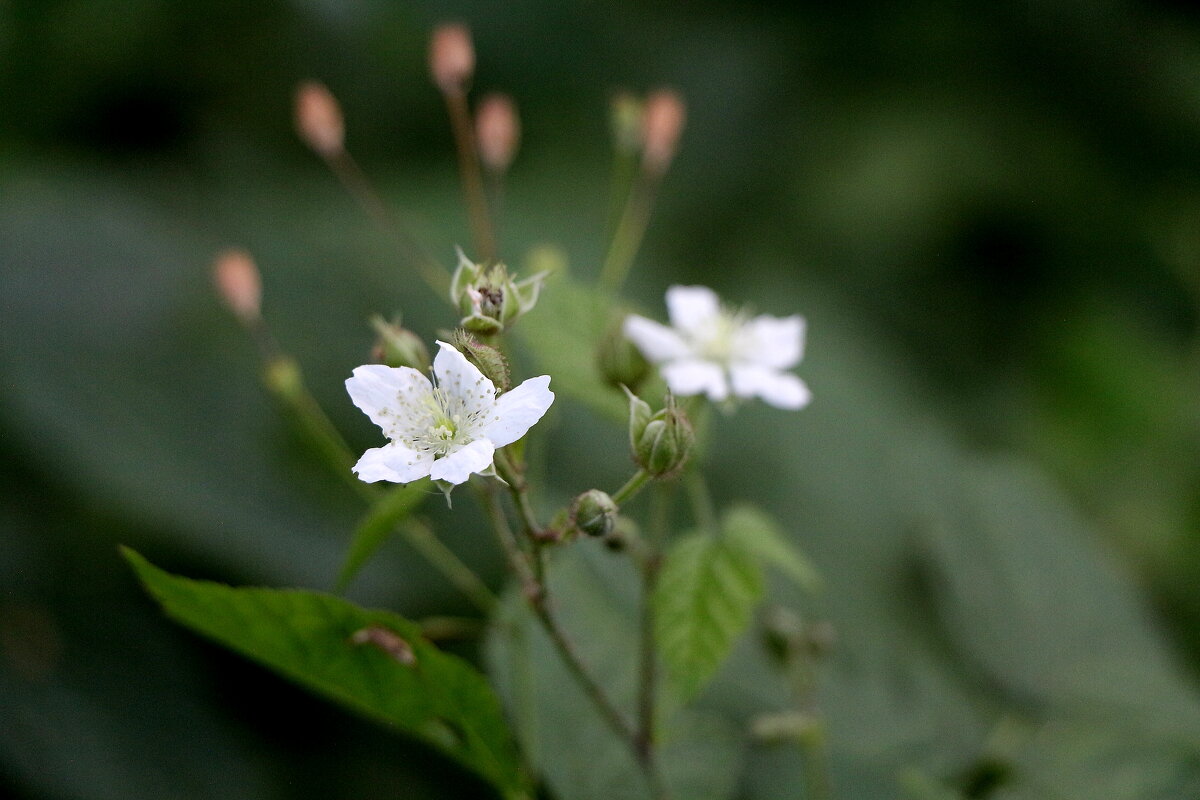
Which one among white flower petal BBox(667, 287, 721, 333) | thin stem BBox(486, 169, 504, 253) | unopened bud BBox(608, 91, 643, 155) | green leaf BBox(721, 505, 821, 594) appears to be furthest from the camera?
thin stem BBox(486, 169, 504, 253)

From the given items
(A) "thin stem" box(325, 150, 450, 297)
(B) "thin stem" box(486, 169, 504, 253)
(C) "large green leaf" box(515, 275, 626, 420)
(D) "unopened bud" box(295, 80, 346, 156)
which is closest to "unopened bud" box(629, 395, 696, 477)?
(C) "large green leaf" box(515, 275, 626, 420)

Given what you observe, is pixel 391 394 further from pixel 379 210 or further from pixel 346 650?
pixel 379 210

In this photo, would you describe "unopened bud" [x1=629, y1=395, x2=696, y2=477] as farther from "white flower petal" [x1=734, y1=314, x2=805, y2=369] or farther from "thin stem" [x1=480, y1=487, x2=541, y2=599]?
"white flower petal" [x1=734, y1=314, x2=805, y2=369]

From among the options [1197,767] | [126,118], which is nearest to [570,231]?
[126,118]

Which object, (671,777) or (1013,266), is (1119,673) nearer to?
(671,777)

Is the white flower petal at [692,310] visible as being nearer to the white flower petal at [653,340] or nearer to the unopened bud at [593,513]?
the white flower petal at [653,340]

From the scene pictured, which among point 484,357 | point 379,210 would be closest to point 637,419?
point 484,357

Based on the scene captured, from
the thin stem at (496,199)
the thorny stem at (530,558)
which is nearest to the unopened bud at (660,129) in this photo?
the thorny stem at (530,558)
